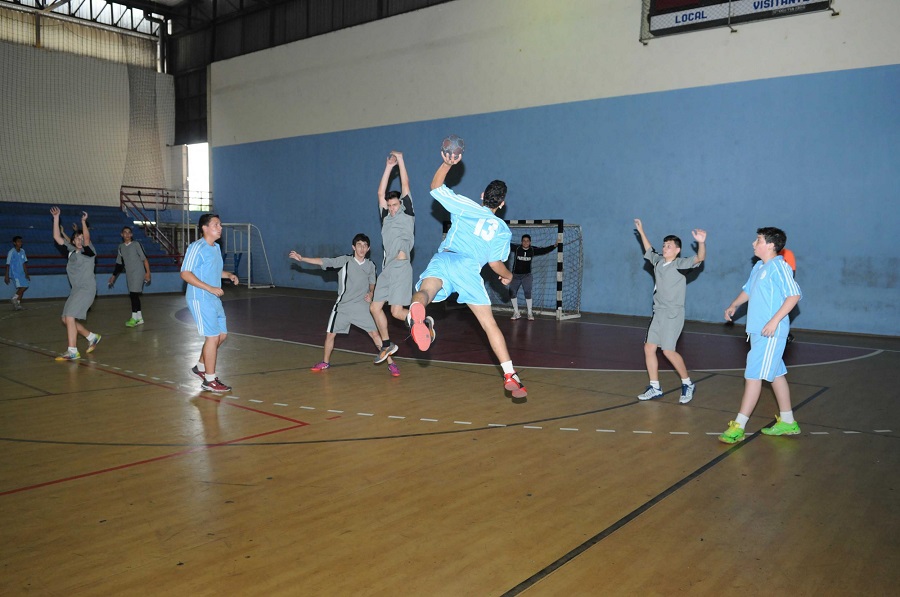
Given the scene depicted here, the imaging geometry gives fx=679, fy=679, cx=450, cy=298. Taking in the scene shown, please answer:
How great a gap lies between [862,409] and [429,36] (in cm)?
1512

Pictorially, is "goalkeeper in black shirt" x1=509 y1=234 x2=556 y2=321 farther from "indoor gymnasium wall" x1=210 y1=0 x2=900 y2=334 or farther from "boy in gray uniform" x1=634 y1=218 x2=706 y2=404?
"boy in gray uniform" x1=634 y1=218 x2=706 y2=404

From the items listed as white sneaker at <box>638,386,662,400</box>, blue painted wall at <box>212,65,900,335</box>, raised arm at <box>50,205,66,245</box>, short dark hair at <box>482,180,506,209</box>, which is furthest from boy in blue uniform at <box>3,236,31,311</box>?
white sneaker at <box>638,386,662,400</box>

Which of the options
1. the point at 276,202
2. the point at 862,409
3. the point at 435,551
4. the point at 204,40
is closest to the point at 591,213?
the point at 862,409

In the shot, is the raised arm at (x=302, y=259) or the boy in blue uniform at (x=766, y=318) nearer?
the boy in blue uniform at (x=766, y=318)

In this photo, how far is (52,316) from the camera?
1379 centimetres

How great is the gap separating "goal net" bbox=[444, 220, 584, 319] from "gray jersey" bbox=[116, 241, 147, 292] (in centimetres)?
771

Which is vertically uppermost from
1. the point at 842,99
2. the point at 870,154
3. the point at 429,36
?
the point at 429,36

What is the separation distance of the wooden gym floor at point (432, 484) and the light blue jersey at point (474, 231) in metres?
1.51

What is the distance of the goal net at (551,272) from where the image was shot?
15981 millimetres

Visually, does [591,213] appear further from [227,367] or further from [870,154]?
[227,367]

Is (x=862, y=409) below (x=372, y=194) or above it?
below

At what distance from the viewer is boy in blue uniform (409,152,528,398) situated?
5.84 meters

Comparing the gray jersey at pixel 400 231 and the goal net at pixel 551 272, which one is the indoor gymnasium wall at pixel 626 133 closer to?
the goal net at pixel 551 272

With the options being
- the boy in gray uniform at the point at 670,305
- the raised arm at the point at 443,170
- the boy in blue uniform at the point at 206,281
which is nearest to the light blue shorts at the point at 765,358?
the boy in gray uniform at the point at 670,305
